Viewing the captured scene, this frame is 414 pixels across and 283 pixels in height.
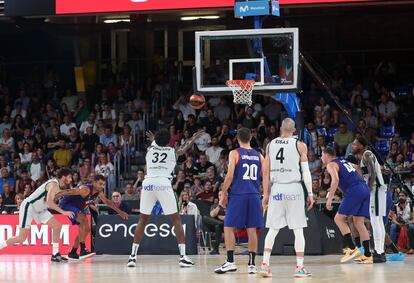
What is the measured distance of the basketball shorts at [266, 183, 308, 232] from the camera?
1582 cm

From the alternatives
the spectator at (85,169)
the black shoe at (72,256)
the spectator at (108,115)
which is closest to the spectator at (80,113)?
the spectator at (108,115)

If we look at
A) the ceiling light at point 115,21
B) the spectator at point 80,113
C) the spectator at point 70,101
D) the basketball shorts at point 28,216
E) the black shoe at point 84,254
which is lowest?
the black shoe at point 84,254

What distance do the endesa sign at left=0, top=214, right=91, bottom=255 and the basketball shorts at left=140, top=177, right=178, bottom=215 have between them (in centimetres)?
418

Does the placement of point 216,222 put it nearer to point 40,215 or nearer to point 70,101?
point 40,215

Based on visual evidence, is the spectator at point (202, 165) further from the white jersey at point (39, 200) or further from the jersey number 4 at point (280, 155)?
the jersey number 4 at point (280, 155)

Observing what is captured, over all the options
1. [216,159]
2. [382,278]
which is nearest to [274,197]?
[382,278]

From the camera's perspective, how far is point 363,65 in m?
31.6

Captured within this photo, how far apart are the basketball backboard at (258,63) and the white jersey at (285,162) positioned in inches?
152

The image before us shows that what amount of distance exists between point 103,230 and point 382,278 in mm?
7866

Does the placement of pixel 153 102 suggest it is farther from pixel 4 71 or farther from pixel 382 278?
pixel 382 278

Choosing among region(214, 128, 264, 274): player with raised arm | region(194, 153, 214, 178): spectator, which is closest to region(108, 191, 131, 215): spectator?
region(194, 153, 214, 178): spectator

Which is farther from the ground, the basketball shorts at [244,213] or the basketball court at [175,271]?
the basketball shorts at [244,213]

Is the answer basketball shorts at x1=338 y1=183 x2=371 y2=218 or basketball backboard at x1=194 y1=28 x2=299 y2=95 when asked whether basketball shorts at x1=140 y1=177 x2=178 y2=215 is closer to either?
basketball shorts at x1=338 y1=183 x2=371 y2=218

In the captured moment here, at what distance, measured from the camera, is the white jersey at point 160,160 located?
17.8 metres
